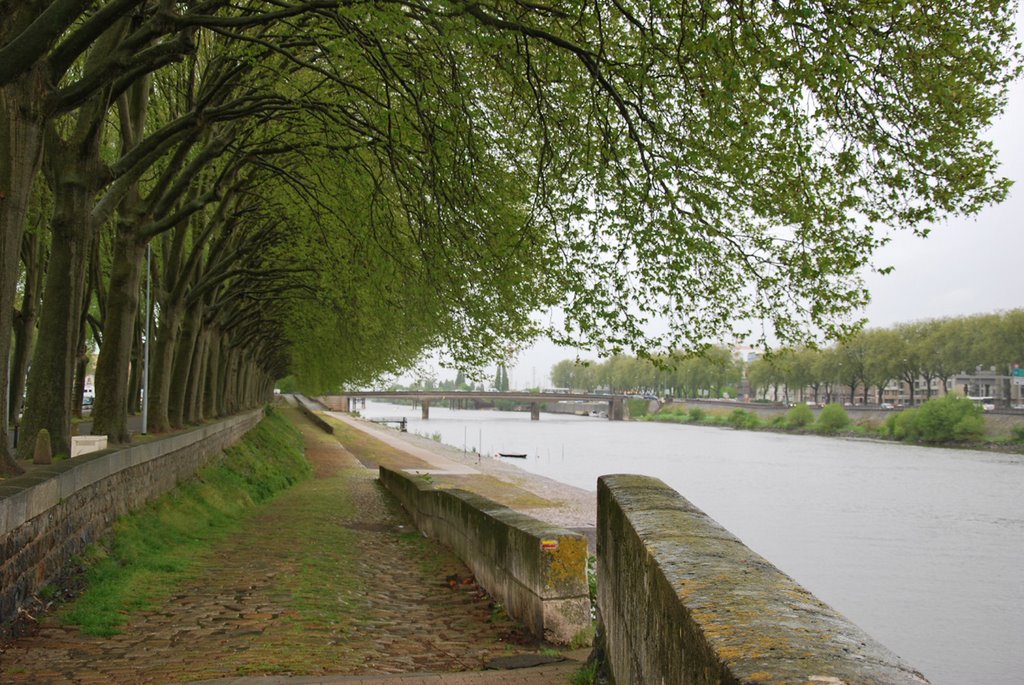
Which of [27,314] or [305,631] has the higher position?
[27,314]

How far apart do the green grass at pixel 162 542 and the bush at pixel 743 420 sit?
78.6 metres

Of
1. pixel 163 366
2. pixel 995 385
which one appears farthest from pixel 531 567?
pixel 995 385

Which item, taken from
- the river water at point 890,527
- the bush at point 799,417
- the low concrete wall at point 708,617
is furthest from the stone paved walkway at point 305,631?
the bush at point 799,417

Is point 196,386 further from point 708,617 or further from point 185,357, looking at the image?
point 708,617

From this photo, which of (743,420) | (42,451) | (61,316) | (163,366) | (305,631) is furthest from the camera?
(743,420)

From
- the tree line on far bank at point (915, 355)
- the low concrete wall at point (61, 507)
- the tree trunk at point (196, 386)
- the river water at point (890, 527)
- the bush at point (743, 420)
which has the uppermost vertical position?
the tree line on far bank at point (915, 355)

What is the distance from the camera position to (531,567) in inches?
282

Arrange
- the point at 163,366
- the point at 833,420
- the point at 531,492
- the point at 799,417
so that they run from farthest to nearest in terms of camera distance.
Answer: the point at 799,417, the point at 833,420, the point at 531,492, the point at 163,366

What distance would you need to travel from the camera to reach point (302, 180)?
55.2 ft

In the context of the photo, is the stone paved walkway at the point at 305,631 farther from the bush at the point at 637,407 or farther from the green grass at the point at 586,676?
the bush at the point at 637,407

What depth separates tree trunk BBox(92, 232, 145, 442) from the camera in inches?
560

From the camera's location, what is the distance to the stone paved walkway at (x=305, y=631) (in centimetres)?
587

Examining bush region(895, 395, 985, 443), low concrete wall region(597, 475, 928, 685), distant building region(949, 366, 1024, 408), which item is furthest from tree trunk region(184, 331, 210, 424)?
distant building region(949, 366, 1024, 408)

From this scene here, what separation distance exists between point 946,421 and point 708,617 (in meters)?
72.2
